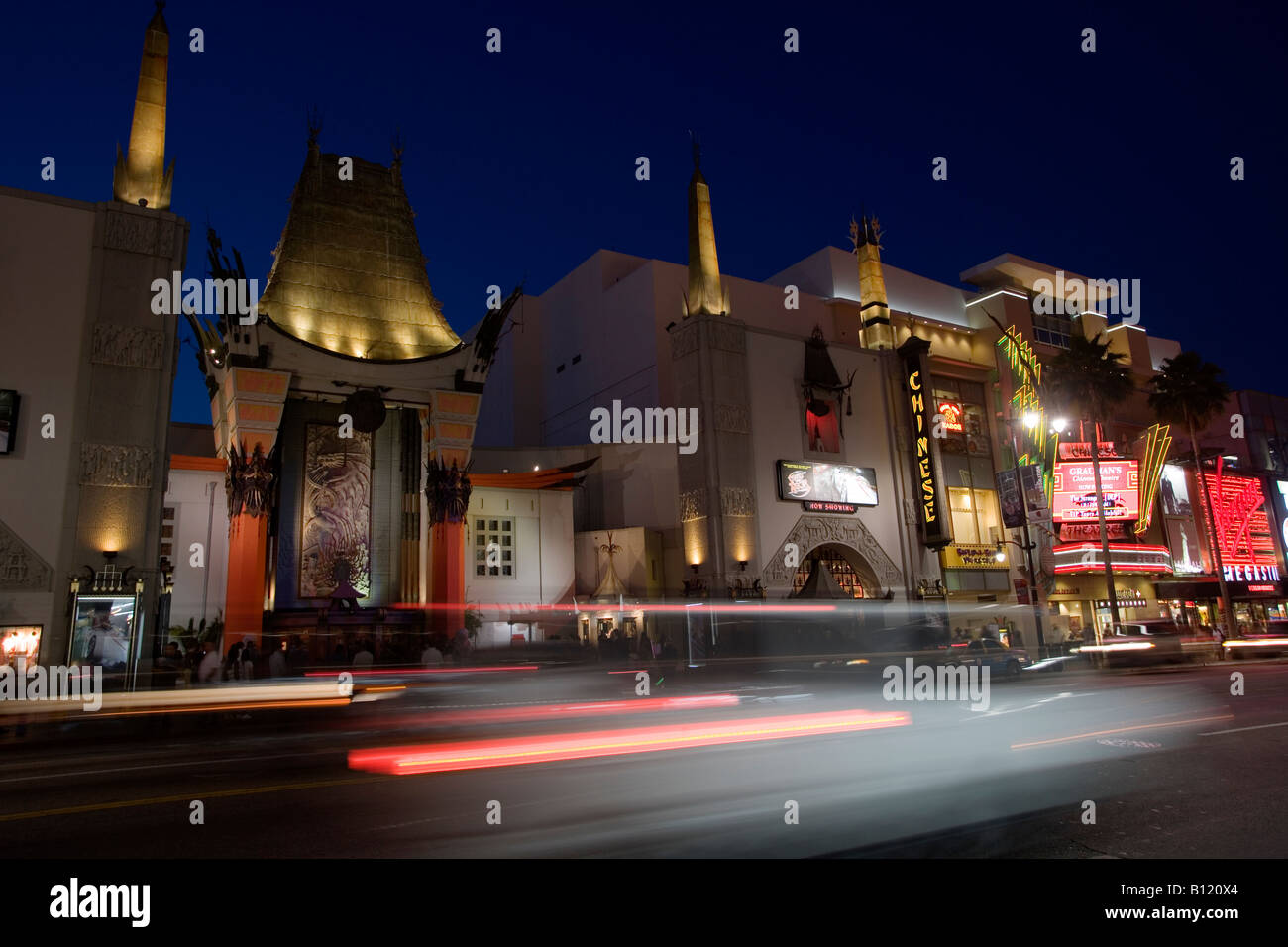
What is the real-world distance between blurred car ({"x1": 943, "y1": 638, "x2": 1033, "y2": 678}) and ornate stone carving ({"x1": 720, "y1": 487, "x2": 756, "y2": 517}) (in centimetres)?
1225

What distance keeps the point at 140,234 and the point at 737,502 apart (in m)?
23.6

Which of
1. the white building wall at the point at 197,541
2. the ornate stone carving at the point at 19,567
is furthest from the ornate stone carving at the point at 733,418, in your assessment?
the ornate stone carving at the point at 19,567

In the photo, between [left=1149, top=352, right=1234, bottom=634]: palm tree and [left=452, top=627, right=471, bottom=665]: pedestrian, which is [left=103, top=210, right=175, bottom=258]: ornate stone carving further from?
[left=1149, top=352, right=1234, bottom=634]: palm tree

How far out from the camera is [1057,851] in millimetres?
5738

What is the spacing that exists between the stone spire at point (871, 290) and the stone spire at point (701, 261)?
10.8m

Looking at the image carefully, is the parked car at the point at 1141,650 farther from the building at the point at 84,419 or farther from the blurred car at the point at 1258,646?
the building at the point at 84,419

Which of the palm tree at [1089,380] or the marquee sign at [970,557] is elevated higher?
the palm tree at [1089,380]

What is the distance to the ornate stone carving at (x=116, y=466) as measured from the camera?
2323cm

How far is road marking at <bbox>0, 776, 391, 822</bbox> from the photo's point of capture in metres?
7.31

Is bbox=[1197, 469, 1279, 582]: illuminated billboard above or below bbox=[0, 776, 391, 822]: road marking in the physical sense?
above

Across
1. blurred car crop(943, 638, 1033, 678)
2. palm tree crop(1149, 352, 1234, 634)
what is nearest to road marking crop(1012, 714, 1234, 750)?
blurred car crop(943, 638, 1033, 678)
